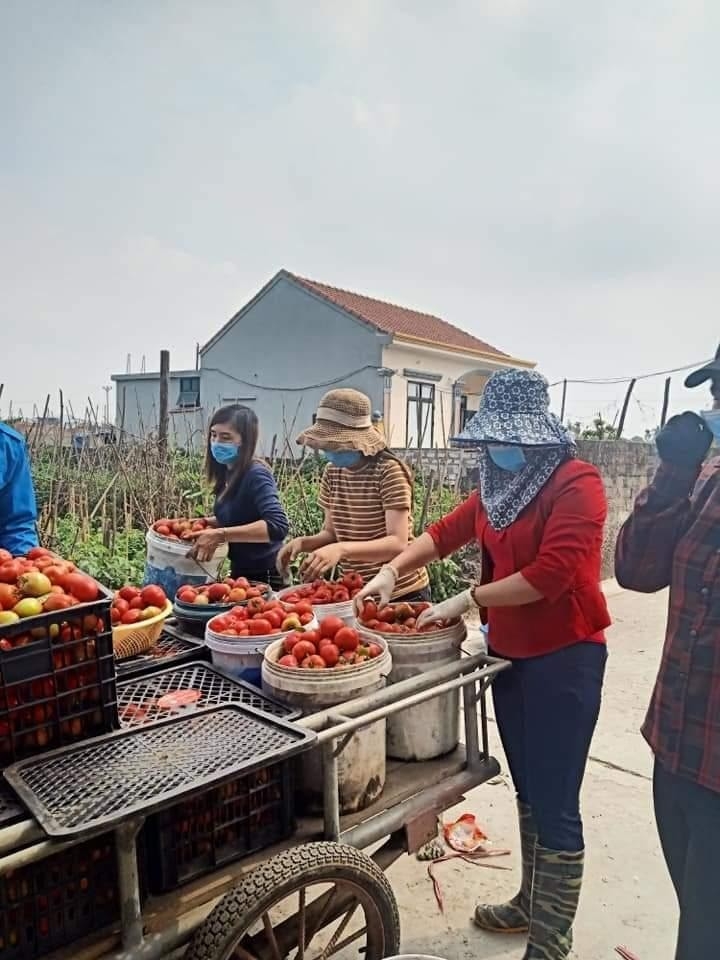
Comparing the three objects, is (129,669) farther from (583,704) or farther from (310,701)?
(583,704)

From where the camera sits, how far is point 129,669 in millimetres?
2051

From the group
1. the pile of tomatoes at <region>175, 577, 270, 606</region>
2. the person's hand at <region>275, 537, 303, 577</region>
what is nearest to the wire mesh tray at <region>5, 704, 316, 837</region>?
the pile of tomatoes at <region>175, 577, 270, 606</region>

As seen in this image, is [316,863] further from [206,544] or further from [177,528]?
[177,528]

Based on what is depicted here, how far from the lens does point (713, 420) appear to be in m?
1.67

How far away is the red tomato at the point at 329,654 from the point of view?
1903 mm

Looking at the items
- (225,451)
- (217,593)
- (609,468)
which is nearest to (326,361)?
(609,468)

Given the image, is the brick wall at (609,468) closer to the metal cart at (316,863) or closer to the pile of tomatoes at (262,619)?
the pile of tomatoes at (262,619)

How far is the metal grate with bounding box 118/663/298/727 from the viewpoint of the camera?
1.76m

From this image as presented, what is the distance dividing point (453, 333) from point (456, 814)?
833 inches

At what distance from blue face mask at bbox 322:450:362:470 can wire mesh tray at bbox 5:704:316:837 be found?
1.30m

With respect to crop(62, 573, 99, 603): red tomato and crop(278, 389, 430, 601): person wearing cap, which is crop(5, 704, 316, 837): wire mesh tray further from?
crop(278, 389, 430, 601): person wearing cap

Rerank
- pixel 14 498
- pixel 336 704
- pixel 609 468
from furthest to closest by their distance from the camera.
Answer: pixel 609 468 < pixel 14 498 < pixel 336 704

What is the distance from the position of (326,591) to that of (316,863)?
1.07 m

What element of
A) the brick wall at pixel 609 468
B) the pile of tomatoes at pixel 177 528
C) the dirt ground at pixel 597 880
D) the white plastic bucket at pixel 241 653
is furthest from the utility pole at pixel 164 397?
the white plastic bucket at pixel 241 653
